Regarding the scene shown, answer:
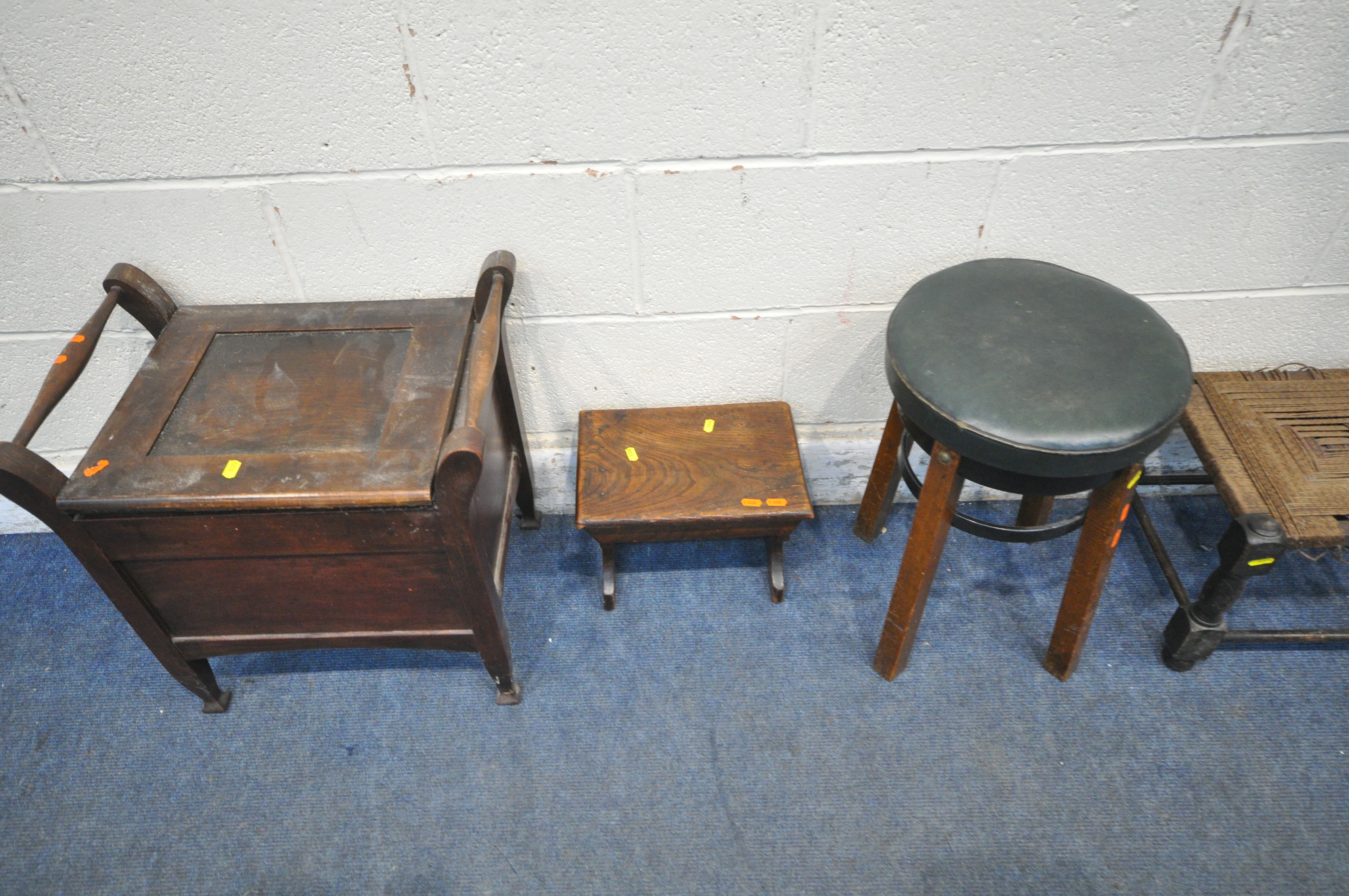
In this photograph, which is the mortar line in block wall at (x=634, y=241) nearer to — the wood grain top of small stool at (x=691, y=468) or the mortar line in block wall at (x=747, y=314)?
the mortar line in block wall at (x=747, y=314)

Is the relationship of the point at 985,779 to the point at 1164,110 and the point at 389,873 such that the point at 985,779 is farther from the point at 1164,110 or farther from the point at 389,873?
the point at 1164,110

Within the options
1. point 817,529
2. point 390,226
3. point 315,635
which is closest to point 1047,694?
point 817,529

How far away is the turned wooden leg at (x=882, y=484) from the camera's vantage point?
1.77 m

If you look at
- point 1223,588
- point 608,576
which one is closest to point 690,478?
point 608,576

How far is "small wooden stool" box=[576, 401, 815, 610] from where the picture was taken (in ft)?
5.56

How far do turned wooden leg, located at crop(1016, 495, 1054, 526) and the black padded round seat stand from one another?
1.96ft

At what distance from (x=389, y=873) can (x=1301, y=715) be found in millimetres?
1852

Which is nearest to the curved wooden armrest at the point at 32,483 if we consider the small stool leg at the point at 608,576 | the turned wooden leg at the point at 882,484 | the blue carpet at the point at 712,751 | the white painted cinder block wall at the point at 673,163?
the white painted cinder block wall at the point at 673,163

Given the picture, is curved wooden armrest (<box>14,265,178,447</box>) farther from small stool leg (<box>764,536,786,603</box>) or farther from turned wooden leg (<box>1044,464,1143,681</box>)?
turned wooden leg (<box>1044,464,1143,681</box>)

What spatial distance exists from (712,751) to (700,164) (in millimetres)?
1163

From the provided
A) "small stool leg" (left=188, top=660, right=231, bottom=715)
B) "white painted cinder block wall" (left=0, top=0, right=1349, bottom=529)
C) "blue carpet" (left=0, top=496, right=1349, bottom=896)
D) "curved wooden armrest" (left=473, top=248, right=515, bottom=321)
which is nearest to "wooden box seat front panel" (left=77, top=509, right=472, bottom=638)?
"small stool leg" (left=188, top=660, right=231, bottom=715)

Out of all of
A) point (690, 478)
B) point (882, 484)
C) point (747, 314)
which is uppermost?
point (747, 314)

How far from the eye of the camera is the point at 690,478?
1.75 meters

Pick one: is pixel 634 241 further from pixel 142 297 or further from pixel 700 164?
pixel 142 297
